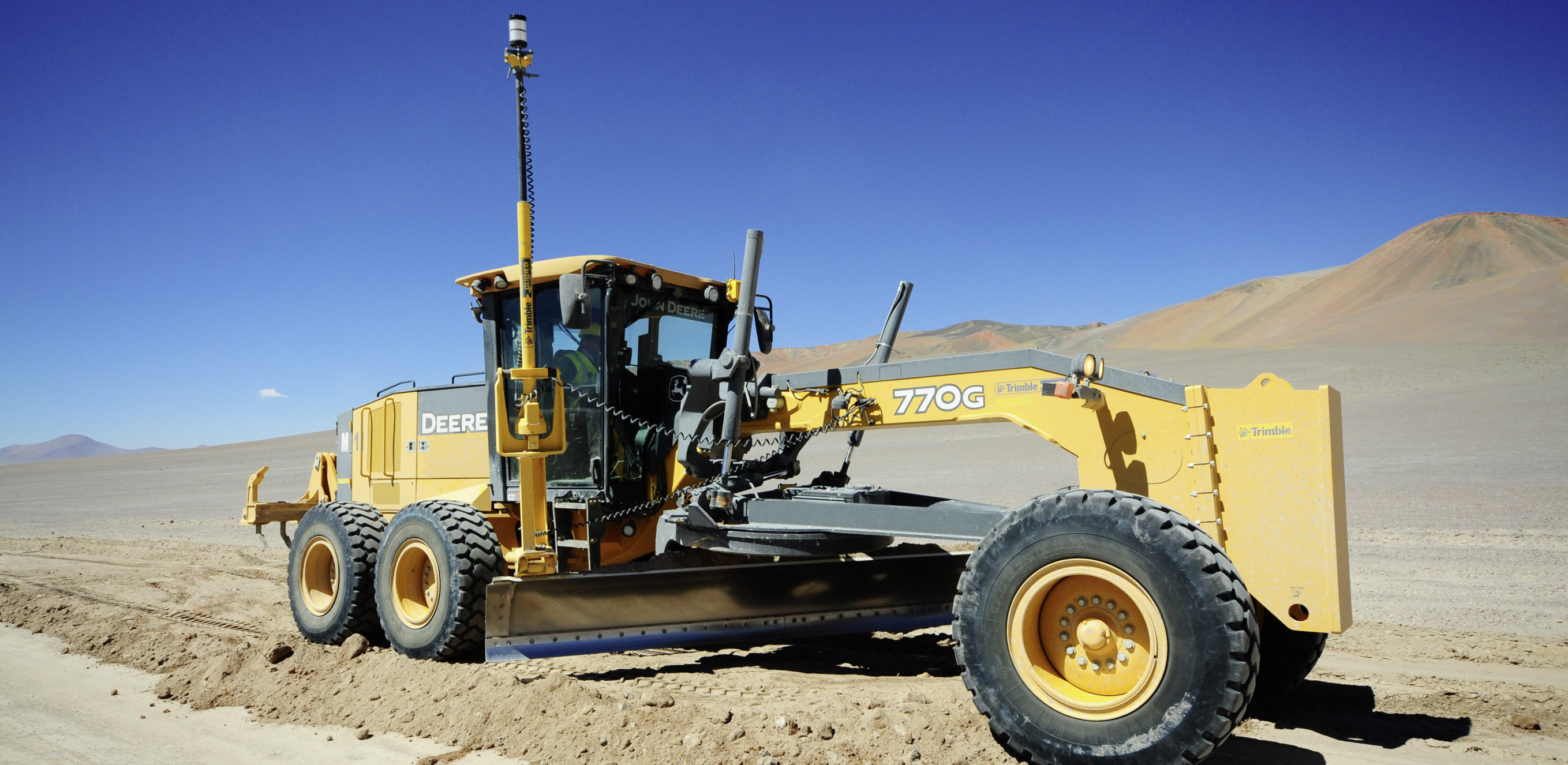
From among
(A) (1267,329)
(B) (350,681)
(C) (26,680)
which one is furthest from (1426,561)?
(A) (1267,329)

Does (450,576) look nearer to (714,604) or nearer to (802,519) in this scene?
(714,604)

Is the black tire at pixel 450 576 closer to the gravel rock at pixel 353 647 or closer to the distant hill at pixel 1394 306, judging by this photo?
the gravel rock at pixel 353 647

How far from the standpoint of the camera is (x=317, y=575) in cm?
839

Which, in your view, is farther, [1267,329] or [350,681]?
[1267,329]

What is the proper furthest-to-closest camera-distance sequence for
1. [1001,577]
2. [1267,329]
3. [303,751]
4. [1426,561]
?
[1267,329], [1426,561], [303,751], [1001,577]

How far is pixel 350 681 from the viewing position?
644 cm

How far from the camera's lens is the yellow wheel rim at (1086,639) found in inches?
163

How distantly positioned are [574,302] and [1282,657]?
441 cm

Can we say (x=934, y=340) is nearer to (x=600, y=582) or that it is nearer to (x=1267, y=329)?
(x=1267, y=329)

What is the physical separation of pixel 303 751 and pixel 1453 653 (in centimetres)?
723

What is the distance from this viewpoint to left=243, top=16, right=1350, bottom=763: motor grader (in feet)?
13.8

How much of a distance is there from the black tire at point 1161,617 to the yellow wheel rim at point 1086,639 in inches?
1.7

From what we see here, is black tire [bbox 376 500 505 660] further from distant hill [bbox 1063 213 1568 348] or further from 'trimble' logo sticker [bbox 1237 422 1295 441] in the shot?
distant hill [bbox 1063 213 1568 348]

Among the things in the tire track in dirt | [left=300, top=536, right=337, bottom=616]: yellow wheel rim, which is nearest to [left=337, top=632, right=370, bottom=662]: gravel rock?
[left=300, top=536, right=337, bottom=616]: yellow wheel rim
